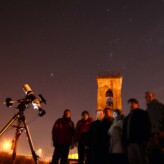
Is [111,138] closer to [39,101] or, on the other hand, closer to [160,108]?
[160,108]

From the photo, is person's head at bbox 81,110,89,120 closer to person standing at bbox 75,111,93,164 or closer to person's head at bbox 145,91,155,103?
person standing at bbox 75,111,93,164

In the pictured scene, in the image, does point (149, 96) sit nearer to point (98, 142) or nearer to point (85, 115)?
point (98, 142)

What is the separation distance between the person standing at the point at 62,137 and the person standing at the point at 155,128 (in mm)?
2579

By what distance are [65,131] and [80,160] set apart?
100 cm

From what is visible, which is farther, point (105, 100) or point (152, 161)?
point (105, 100)

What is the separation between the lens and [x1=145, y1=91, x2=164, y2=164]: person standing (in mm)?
5408

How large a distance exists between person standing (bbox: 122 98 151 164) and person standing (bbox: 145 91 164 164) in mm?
553

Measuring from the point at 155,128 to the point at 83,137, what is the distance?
231cm

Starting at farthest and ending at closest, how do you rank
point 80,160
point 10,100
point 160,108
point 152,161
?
point 80,160, point 160,108, point 10,100, point 152,161

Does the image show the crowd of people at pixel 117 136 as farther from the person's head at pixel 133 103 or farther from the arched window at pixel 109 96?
the arched window at pixel 109 96

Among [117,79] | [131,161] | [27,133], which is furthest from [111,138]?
[117,79]

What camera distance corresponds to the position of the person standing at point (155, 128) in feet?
17.7

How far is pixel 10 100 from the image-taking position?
588 cm

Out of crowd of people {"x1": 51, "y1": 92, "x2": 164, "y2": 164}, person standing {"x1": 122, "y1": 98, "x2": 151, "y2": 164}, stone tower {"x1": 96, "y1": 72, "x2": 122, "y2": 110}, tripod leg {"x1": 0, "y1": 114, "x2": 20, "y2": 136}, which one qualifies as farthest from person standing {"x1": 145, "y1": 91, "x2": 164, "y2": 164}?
stone tower {"x1": 96, "y1": 72, "x2": 122, "y2": 110}
